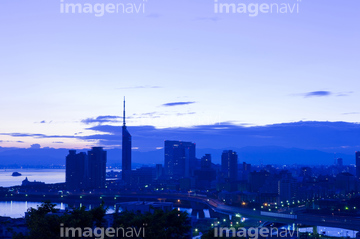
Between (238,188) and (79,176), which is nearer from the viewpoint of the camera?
(238,188)

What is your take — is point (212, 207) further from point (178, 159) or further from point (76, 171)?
point (178, 159)

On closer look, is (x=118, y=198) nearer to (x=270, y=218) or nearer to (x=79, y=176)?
(x=79, y=176)

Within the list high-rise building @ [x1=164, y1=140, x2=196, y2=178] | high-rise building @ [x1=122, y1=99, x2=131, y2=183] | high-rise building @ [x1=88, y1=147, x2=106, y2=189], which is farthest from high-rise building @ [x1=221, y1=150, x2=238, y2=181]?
high-rise building @ [x1=88, y1=147, x2=106, y2=189]

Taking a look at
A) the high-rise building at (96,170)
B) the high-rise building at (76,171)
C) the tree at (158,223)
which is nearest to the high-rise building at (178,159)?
the high-rise building at (96,170)

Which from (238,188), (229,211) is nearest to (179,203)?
(238,188)

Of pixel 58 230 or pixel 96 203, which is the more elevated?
pixel 58 230

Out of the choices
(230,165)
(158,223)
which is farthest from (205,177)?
(158,223)

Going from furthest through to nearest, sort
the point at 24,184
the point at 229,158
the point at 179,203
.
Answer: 1. the point at 229,158
2. the point at 24,184
3. the point at 179,203

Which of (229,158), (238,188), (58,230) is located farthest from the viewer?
(229,158)
